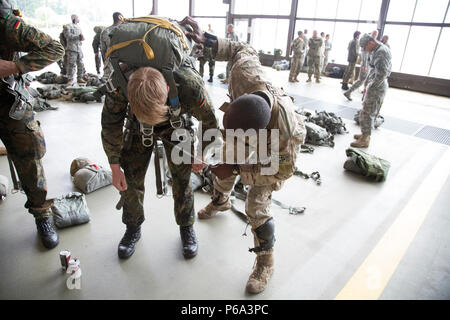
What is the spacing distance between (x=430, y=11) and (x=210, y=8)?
13363mm

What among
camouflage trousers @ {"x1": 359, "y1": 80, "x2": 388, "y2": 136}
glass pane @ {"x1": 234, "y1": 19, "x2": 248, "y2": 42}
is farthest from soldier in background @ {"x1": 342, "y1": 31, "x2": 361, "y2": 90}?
glass pane @ {"x1": 234, "y1": 19, "x2": 248, "y2": 42}

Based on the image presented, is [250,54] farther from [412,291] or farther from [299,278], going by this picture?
[412,291]

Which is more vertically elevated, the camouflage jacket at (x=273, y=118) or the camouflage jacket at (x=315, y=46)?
the camouflage jacket at (x=315, y=46)

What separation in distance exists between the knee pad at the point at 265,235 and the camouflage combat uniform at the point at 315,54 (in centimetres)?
1083

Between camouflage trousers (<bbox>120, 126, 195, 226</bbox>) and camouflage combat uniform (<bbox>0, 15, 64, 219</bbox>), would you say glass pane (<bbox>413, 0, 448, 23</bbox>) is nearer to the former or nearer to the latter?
camouflage trousers (<bbox>120, 126, 195, 226</bbox>)

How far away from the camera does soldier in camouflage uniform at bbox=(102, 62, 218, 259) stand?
6.29ft

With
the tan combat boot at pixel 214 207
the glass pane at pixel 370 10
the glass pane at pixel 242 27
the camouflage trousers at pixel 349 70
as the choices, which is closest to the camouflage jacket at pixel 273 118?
the tan combat boot at pixel 214 207

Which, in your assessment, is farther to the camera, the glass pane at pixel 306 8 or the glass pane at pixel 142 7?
the glass pane at pixel 142 7

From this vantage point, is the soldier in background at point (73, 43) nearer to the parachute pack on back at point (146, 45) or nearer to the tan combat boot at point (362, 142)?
the tan combat boot at point (362, 142)

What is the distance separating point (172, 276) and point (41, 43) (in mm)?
2073

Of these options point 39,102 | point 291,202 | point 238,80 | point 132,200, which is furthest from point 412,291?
point 39,102

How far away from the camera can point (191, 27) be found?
2182 mm

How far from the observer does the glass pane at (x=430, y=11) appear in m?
11.4
